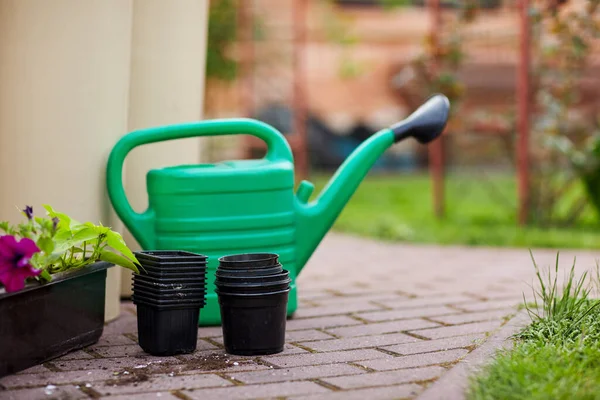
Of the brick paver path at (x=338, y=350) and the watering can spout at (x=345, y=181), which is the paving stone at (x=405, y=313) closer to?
the brick paver path at (x=338, y=350)

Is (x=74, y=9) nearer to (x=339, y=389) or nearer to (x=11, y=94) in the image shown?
(x=11, y=94)

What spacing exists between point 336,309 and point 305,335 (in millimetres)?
439

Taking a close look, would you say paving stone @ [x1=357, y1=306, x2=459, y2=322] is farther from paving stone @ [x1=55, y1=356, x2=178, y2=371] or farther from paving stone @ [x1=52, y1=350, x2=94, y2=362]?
paving stone @ [x1=52, y1=350, x2=94, y2=362]

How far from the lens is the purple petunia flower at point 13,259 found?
2.04 m

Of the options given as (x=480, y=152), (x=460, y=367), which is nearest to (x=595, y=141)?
(x=460, y=367)

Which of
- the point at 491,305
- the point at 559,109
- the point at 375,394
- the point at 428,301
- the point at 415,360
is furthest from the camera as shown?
the point at 559,109

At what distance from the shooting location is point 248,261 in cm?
237

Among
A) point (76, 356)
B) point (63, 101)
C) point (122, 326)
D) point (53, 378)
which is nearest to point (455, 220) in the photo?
point (122, 326)

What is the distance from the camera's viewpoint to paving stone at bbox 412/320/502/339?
260 cm

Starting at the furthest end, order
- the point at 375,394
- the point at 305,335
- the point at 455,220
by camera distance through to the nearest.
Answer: the point at 455,220
the point at 305,335
the point at 375,394

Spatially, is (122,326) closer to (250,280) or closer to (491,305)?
(250,280)

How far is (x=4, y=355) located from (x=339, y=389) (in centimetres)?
85

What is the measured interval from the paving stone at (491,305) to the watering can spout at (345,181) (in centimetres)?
60

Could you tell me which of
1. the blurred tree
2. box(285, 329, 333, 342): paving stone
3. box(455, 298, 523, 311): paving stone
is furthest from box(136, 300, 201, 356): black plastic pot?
the blurred tree
